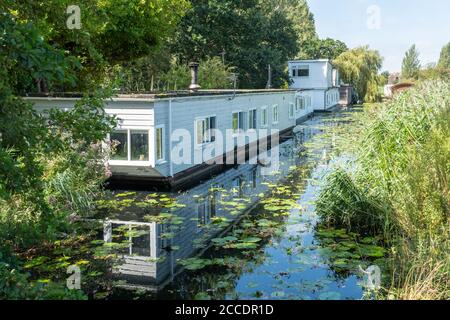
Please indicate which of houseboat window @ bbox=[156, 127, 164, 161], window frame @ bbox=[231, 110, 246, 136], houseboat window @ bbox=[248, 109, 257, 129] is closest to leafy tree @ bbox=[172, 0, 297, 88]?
houseboat window @ bbox=[248, 109, 257, 129]

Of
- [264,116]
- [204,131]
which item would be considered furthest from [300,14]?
[204,131]

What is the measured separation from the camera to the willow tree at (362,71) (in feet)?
173

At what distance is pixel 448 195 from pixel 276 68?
32173 mm

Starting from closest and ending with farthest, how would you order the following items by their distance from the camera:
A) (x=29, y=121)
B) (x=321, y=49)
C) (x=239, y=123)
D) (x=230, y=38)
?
(x=29, y=121)
(x=239, y=123)
(x=230, y=38)
(x=321, y=49)

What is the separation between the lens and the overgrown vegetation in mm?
7891

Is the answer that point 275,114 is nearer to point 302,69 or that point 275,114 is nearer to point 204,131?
point 204,131

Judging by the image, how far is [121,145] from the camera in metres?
14.2

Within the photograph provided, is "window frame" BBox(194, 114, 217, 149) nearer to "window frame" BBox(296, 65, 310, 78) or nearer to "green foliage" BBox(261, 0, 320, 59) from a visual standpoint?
"window frame" BBox(296, 65, 310, 78)

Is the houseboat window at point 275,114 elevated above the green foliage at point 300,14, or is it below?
below

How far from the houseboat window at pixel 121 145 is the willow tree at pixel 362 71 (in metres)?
42.1

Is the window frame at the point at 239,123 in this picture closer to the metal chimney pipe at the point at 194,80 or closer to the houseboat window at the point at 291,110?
the metal chimney pipe at the point at 194,80

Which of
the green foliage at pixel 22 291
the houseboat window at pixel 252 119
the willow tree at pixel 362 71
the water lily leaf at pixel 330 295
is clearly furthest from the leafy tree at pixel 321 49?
the green foliage at pixel 22 291

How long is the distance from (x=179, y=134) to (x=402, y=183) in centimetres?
742
